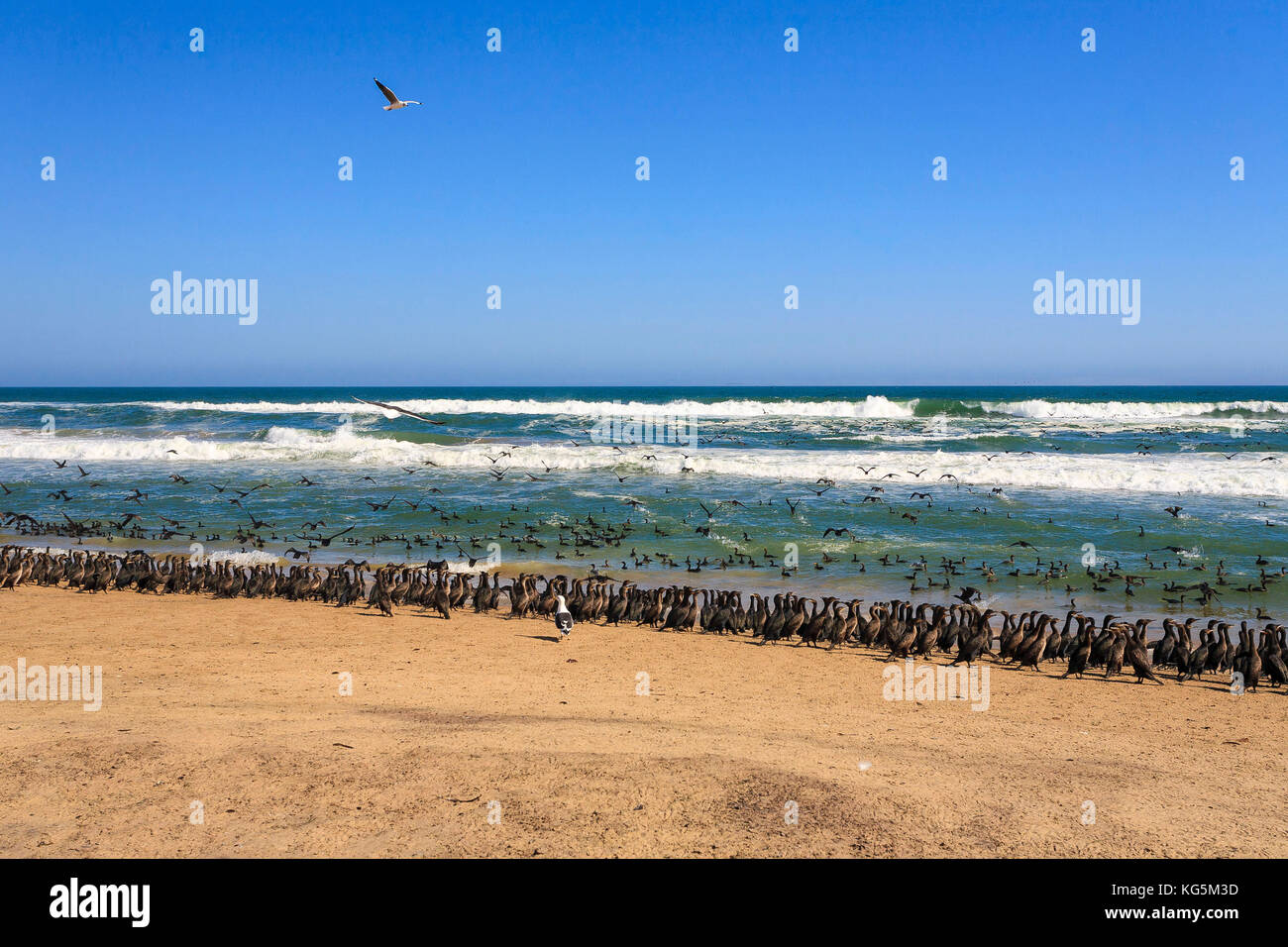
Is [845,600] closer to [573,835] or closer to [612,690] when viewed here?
[612,690]

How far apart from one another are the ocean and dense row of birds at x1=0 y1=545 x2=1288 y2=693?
176 centimetres

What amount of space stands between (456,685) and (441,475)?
19.8 m

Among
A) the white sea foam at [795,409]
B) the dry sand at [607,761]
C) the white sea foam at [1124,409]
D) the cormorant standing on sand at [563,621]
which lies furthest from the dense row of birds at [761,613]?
the white sea foam at [1124,409]

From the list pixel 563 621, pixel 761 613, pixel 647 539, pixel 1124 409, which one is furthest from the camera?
pixel 1124 409

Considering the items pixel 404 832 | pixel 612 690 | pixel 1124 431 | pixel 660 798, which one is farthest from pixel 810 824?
pixel 1124 431

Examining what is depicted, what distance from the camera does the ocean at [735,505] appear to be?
532 inches

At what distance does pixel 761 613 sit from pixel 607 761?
17.6 feet

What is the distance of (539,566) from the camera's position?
14.3 metres

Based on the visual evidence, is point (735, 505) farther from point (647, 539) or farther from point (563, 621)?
point (563, 621)

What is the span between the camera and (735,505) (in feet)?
66.1

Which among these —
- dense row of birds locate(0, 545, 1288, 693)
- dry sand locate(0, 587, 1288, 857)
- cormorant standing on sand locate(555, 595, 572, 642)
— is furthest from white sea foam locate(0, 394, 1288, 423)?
dry sand locate(0, 587, 1288, 857)

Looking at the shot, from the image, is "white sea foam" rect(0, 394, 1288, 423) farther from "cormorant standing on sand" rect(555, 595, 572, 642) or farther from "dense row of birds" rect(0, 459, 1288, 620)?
"cormorant standing on sand" rect(555, 595, 572, 642)

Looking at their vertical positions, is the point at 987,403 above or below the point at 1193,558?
above

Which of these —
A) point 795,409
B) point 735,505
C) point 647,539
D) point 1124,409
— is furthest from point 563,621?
point 1124,409
